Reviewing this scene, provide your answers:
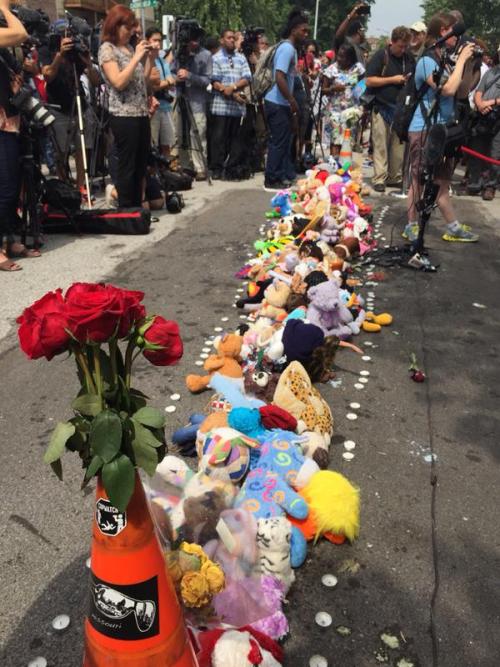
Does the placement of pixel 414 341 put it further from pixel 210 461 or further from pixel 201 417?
pixel 210 461

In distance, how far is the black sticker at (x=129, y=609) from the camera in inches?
50.8

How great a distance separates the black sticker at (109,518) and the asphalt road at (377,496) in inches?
24.1

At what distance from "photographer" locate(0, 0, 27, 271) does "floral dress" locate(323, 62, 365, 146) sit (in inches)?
217

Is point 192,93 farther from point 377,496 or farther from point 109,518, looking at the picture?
point 109,518

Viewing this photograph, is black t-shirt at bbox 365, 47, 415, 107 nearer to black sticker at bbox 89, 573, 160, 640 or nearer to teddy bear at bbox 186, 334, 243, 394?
teddy bear at bbox 186, 334, 243, 394

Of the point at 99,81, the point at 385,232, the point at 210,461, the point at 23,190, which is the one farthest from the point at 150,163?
the point at 210,461

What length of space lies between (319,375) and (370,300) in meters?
1.43

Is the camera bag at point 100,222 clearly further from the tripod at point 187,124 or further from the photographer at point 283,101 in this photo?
the tripod at point 187,124

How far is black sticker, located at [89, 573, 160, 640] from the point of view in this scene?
1289 mm

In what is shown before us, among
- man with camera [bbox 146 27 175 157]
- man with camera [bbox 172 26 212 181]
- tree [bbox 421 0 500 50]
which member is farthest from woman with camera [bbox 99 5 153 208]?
tree [bbox 421 0 500 50]

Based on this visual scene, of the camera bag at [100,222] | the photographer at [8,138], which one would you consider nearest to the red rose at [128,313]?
the photographer at [8,138]

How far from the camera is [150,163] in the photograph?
6.63 m

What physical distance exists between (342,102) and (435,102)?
4494mm

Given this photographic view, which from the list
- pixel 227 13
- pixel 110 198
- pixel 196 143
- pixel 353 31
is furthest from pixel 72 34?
pixel 227 13
